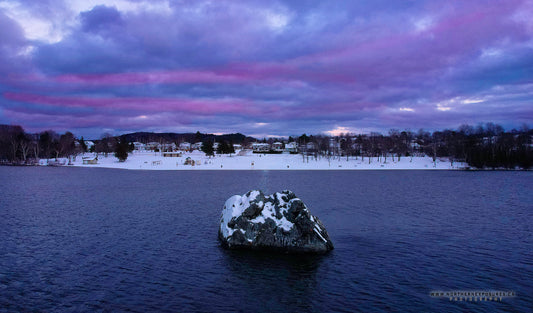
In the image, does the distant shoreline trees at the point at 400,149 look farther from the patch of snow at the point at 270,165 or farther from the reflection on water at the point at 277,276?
the reflection on water at the point at 277,276

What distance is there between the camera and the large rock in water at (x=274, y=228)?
21672 mm

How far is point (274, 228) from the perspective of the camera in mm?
22453

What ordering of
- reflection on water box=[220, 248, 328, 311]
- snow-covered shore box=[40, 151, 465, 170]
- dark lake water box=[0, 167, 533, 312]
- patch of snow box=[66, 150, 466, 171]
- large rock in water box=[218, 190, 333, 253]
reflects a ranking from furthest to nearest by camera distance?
snow-covered shore box=[40, 151, 465, 170] < patch of snow box=[66, 150, 466, 171] < large rock in water box=[218, 190, 333, 253] < reflection on water box=[220, 248, 328, 311] < dark lake water box=[0, 167, 533, 312]

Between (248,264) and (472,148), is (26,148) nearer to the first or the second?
(248,264)

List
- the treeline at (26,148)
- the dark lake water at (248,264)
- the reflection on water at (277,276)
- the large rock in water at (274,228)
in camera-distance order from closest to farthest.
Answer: the dark lake water at (248,264) → the reflection on water at (277,276) → the large rock in water at (274,228) → the treeline at (26,148)

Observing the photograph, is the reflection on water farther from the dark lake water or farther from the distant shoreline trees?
the distant shoreline trees

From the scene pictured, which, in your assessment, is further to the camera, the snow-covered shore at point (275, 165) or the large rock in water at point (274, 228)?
the snow-covered shore at point (275, 165)

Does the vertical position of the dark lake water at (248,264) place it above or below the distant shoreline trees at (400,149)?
below

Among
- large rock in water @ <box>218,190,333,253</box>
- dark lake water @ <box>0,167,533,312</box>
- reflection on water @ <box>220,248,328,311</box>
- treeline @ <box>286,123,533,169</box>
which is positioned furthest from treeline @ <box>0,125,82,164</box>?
reflection on water @ <box>220,248,328,311</box>

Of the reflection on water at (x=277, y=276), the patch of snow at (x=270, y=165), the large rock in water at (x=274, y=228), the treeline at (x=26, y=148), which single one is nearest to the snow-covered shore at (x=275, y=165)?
the patch of snow at (x=270, y=165)

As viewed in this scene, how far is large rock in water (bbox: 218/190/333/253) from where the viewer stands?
71.1 ft

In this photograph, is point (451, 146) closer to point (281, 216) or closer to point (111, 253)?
point (281, 216)

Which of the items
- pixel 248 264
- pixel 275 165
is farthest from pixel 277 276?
pixel 275 165

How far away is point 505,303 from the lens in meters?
14.5
